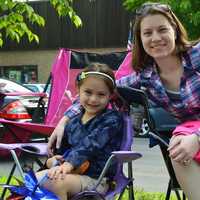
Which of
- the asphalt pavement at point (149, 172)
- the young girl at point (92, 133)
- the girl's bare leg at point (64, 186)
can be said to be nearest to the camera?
the girl's bare leg at point (64, 186)

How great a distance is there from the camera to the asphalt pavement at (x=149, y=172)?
6.60m

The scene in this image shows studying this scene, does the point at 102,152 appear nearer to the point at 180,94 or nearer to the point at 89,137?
the point at 89,137

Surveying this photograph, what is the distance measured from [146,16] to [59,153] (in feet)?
3.93

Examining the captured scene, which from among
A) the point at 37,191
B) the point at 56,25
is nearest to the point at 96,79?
the point at 37,191

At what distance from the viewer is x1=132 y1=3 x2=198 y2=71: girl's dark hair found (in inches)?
128

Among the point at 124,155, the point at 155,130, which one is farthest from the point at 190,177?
the point at 155,130

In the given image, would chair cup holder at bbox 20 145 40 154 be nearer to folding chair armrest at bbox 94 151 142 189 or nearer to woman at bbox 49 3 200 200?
folding chair armrest at bbox 94 151 142 189

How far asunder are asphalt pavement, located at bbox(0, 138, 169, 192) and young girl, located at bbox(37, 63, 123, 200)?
9.17 ft

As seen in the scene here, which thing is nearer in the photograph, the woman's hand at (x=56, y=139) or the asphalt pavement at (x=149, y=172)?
the woman's hand at (x=56, y=139)

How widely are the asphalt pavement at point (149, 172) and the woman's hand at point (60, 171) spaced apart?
10.1 feet

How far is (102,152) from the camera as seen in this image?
3.58 meters

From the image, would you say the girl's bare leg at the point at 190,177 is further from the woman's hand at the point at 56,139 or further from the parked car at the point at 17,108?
the parked car at the point at 17,108

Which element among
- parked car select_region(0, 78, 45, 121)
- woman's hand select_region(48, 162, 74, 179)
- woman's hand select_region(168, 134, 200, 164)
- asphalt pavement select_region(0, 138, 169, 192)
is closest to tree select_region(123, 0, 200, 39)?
asphalt pavement select_region(0, 138, 169, 192)

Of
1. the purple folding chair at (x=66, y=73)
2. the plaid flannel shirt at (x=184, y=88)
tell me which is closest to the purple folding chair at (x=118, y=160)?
the plaid flannel shirt at (x=184, y=88)
